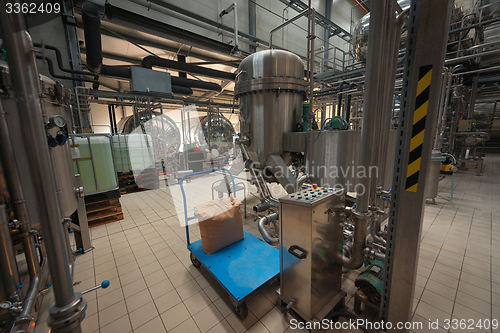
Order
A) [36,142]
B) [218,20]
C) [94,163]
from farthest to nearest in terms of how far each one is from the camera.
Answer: [218,20], [94,163], [36,142]

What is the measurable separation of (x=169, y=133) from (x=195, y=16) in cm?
443

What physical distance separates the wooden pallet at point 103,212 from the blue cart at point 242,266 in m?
2.06

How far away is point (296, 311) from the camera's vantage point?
1449mm

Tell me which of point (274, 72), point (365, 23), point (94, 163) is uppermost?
point (365, 23)

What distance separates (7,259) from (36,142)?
4.09 ft

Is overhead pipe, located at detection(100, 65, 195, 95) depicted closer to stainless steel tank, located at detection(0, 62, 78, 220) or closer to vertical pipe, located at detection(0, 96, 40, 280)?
stainless steel tank, located at detection(0, 62, 78, 220)

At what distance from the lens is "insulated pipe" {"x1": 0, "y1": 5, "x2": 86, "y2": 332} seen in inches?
27.6

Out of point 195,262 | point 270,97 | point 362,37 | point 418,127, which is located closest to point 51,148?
point 195,262

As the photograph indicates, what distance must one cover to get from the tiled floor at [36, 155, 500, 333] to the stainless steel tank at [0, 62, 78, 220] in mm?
890

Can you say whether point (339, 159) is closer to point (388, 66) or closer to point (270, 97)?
point (388, 66)

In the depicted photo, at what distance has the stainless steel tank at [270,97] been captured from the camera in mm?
2488

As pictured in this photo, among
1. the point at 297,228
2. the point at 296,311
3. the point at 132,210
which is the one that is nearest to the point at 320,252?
the point at 297,228

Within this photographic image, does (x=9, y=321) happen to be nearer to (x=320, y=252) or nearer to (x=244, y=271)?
(x=244, y=271)

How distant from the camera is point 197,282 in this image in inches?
76.3
